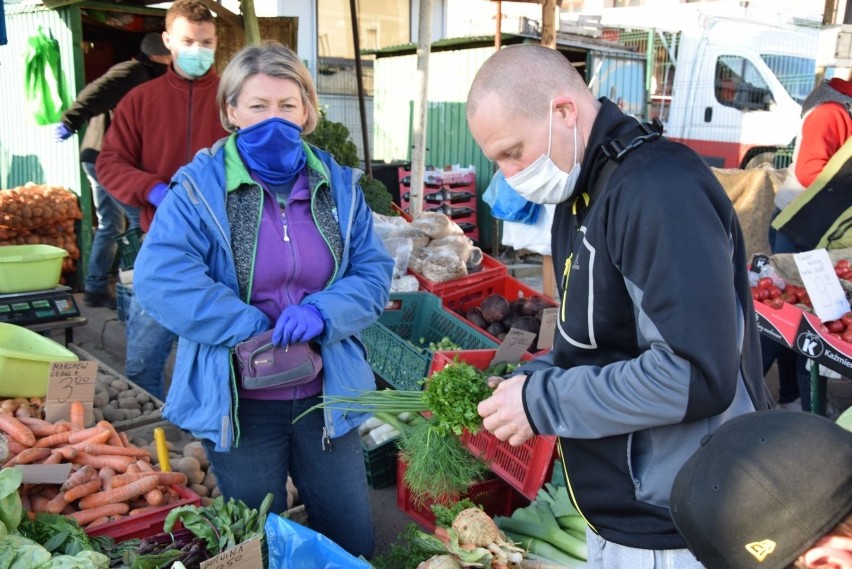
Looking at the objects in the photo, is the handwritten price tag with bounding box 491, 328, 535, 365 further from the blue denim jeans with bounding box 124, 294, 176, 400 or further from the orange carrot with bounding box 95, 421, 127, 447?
the blue denim jeans with bounding box 124, 294, 176, 400

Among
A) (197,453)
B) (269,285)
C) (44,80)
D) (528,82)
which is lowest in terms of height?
(197,453)

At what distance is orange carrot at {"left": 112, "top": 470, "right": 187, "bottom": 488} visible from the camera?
10.0ft

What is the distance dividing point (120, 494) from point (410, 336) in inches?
86.9

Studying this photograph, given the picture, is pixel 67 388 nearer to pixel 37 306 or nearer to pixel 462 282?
pixel 37 306

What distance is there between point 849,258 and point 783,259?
0.34 metres

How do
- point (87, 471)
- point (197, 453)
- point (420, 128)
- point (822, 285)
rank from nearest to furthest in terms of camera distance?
point (87, 471), point (197, 453), point (822, 285), point (420, 128)

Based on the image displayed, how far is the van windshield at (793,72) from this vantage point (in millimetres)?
12062

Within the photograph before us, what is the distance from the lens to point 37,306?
478cm

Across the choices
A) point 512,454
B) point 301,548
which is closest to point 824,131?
point 512,454

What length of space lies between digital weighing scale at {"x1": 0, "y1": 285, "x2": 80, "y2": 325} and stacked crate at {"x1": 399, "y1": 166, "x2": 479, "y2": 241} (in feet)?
16.7

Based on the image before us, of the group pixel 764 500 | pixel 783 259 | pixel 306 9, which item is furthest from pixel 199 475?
pixel 306 9

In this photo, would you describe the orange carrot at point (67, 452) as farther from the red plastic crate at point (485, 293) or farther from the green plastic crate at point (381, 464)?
the red plastic crate at point (485, 293)

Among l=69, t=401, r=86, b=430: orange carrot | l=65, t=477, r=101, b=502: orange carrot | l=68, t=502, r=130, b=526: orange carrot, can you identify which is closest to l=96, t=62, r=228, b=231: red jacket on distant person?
l=69, t=401, r=86, b=430: orange carrot

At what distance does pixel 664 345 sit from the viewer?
1462 mm
